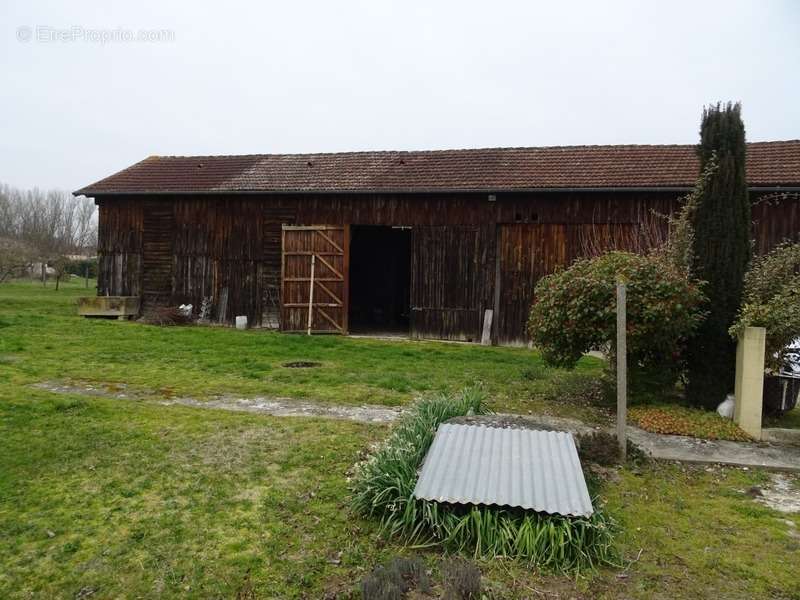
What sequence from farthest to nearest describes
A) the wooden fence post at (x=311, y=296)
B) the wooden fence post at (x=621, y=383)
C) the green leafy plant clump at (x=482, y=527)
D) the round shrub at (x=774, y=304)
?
the wooden fence post at (x=311, y=296) → the round shrub at (x=774, y=304) → the wooden fence post at (x=621, y=383) → the green leafy plant clump at (x=482, y=527)

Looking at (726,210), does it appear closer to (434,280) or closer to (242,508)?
(242,508)

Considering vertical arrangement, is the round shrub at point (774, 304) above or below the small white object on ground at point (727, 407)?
above

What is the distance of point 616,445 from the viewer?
549 cm

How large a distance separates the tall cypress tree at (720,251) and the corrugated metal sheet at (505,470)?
3.43 meters

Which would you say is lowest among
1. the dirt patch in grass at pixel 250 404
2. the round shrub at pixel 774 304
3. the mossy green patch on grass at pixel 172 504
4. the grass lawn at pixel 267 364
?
the mossy green patch on grass at pixel 172 504

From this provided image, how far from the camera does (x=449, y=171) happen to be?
1502 cm

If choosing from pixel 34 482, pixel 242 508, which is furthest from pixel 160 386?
pixel 242 508

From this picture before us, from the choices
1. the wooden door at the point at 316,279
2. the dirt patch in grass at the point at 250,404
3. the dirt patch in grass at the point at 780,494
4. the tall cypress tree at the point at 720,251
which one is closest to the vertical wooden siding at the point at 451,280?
the wooden door at the point at 316,279

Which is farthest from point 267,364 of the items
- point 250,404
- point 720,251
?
point 720,251

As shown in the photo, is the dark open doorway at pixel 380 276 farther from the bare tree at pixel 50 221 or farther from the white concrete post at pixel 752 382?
the bare tree at pixel 50 221

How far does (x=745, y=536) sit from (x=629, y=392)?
3.79m

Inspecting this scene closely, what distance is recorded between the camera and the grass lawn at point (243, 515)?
344cm

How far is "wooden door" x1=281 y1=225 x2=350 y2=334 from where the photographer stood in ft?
49.4

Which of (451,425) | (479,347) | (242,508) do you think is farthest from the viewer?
(479,347)
